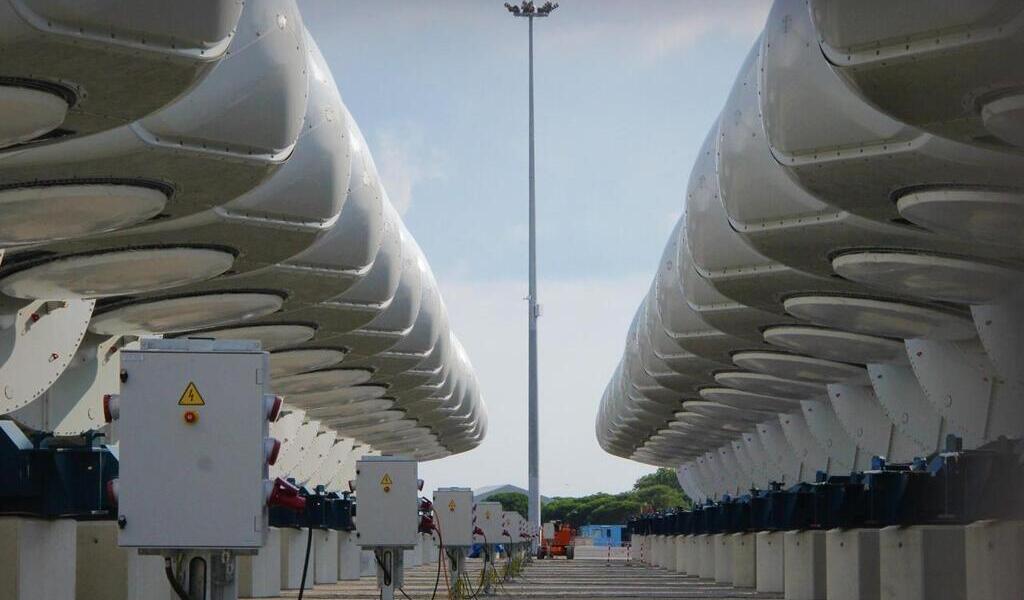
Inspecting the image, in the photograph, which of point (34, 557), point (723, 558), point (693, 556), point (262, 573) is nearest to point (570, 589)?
point (262, 573)

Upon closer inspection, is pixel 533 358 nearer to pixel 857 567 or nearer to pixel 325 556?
pixel 325 556

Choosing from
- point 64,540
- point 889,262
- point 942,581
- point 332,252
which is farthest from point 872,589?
point 64,540

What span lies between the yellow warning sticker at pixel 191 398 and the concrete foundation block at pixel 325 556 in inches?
1195

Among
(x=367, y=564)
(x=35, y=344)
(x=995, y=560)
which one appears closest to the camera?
(x=995, y=560)

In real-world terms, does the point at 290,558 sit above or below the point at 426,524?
below

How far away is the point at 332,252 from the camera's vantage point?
23.5 metres

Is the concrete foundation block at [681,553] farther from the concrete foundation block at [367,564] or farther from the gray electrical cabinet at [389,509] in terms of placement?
the gray electrical cabinet at [389,509]

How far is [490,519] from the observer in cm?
4109

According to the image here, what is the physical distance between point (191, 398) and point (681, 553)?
47.9 m

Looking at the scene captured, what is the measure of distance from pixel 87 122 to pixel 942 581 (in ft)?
42.9

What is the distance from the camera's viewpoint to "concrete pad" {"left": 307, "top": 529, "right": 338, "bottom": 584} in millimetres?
41469

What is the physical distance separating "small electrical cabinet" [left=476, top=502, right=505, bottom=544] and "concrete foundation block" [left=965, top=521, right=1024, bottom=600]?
21.6m

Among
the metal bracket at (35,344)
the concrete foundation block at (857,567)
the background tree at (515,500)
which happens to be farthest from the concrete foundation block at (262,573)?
the background tree at (515,500)

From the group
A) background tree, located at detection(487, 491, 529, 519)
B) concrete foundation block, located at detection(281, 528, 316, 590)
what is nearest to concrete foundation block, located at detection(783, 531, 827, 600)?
concrete foundation block, located at detection(281, 528, 316, 590)
